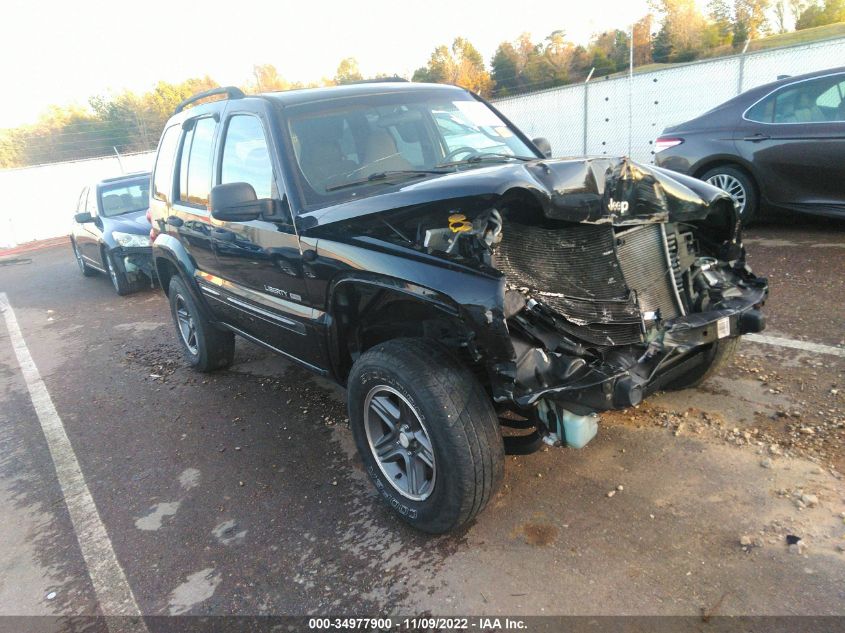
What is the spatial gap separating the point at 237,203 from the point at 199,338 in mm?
2201

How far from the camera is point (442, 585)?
8.30ft

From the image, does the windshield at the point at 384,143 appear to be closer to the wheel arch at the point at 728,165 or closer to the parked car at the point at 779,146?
the parked car at the point at 779,146

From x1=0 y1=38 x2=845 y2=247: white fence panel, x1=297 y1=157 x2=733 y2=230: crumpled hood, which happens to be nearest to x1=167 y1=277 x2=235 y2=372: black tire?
x1=297 y1=157 x2=733 y2=230: crumpled hood

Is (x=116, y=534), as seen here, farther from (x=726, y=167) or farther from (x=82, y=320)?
(x=726, y=167)

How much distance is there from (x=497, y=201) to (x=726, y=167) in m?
5.51

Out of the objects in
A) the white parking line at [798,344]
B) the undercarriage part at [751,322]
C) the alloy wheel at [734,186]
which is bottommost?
the white parking line at [798,344]

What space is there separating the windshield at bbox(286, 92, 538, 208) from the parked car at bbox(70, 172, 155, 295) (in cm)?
573

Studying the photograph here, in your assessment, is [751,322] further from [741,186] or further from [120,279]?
[120,279]

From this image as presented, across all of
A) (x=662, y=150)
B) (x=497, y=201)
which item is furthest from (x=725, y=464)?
(x=662, y=150)

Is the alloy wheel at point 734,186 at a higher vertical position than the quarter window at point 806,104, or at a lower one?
lower

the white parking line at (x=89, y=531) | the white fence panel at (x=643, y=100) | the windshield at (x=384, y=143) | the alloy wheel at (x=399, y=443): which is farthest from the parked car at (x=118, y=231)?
the white fence panel at (x=643, y=100)

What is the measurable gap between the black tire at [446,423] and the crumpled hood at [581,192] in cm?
69

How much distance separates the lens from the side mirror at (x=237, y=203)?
3.16 metres

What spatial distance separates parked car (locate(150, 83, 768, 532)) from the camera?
246 cm
